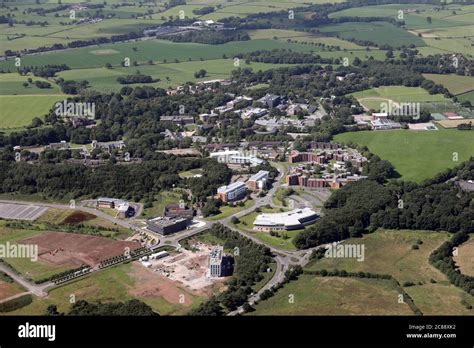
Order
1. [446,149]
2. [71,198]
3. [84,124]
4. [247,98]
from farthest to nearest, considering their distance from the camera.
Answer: [247,98] → [84,124] → [446,149] → [71,198]

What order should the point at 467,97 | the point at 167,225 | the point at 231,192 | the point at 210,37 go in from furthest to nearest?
the point at 210,37, the point at 467,97, the point at 231,192, the point at 167,225

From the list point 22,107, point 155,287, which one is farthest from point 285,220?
point 22,107

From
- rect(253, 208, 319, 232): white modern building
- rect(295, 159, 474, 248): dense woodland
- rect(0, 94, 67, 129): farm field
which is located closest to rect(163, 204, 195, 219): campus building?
rect(253, 208, 319, 232): white modern building

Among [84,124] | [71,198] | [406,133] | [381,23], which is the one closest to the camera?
[71,198]

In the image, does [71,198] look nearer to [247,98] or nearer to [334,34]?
[247,98]

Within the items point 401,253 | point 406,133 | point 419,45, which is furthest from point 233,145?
point 419,45

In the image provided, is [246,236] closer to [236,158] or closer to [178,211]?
[178,211]
